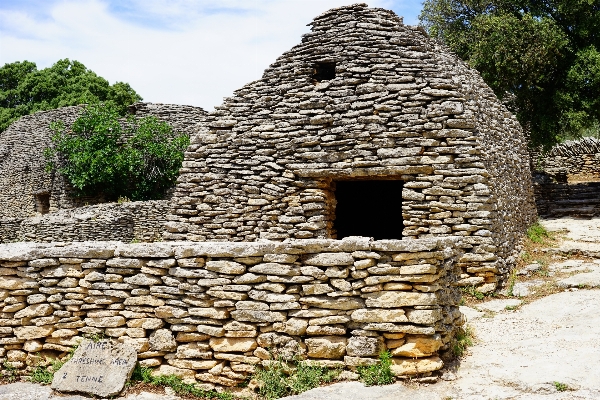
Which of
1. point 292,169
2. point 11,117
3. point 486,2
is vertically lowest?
point 292,169

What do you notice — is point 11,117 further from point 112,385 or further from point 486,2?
point 112,385

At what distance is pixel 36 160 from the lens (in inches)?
934

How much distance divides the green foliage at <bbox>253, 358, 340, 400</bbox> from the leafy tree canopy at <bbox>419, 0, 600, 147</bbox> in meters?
13.1

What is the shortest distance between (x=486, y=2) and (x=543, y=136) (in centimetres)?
527

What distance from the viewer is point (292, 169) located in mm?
8898

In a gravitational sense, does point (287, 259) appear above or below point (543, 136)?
below

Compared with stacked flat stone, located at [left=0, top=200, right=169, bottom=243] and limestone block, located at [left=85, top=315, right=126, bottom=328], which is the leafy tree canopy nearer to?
stacked flat stone, located at [left=0, top=200, right=169, bottom=243]

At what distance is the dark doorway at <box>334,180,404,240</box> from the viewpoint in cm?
1235

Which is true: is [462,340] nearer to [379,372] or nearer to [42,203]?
[379,372]

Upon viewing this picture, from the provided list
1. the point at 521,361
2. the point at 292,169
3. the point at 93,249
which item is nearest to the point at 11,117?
the point at 292,169

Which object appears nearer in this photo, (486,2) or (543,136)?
(543,136)

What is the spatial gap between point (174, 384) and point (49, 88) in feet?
103

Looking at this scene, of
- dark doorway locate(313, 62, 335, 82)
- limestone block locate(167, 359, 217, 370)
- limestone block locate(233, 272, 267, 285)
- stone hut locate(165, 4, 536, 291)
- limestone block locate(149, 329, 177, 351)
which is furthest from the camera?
dark doorway locate(313, 62, 335, 82)

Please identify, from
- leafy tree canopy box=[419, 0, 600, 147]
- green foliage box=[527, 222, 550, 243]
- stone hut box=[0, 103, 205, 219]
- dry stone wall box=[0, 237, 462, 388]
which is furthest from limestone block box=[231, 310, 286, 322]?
stone hut box=[0, 103, 205, 219]
